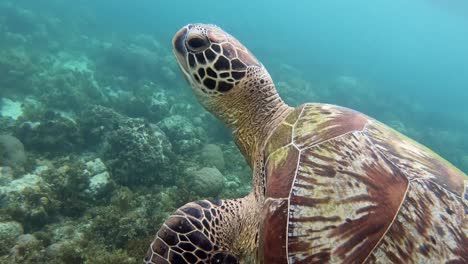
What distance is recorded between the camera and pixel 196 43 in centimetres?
252

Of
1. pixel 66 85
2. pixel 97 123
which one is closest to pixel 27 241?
pixel 97 123

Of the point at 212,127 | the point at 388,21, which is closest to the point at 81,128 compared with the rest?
the point at 212,127

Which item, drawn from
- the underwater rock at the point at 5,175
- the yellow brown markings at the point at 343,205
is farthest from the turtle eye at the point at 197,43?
the underwater rock at the point at 5,175

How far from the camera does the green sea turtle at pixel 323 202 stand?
1.30 metres

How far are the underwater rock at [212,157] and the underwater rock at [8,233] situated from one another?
141 inches

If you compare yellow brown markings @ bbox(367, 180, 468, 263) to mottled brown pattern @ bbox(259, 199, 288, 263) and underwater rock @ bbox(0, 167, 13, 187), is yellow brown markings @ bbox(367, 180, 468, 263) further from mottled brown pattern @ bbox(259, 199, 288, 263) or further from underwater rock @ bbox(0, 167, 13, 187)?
underwater rock @ bbox(0, 167, 13, 187)

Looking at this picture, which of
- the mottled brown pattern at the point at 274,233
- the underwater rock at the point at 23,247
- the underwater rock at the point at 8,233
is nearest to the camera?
the mottled brown pattern at the point at 274,233

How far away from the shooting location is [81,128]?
21.5 feet

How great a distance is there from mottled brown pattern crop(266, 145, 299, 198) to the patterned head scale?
87cm

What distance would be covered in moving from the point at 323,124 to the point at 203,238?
1.02m

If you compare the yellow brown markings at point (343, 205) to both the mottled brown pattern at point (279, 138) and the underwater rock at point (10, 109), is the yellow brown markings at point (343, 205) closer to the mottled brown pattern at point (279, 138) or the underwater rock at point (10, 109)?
the mottled brown pattern at point (279, 138)

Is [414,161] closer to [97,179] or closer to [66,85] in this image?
[97,179]

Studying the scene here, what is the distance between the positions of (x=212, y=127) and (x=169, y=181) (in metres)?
3.71

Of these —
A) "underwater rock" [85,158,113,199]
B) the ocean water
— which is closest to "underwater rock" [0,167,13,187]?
the ocean water
